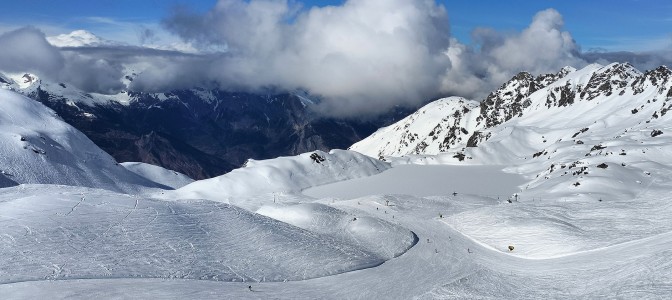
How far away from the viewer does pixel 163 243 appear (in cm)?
4678

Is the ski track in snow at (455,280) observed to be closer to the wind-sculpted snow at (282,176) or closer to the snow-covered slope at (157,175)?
the wind-sculpted snow at (282,176)

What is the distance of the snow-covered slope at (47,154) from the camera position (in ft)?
443

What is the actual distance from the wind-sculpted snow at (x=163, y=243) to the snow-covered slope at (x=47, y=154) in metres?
88.4

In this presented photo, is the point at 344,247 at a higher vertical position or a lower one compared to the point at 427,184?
lower

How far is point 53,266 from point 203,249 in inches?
462

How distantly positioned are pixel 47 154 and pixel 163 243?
11583 centimetres

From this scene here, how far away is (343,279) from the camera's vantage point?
136 feet

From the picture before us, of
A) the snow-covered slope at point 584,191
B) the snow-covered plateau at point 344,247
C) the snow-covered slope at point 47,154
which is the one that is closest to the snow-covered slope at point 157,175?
the snow-covered slope at point 47,154

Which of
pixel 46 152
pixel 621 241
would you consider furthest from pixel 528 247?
pixel 46 152

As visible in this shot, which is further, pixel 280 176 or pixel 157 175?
pixel 157 175

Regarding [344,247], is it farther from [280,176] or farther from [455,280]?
[280,176]

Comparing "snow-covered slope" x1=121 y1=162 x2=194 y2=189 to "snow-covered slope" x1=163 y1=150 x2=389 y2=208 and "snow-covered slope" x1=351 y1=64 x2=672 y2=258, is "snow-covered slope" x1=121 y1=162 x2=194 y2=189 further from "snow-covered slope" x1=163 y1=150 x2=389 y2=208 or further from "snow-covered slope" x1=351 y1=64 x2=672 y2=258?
"snow-covered slope" x1=351 y1=64 x2=672 y2=258

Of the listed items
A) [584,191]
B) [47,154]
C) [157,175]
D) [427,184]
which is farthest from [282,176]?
[157,175]

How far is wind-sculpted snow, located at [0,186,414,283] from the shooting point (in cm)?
4059
